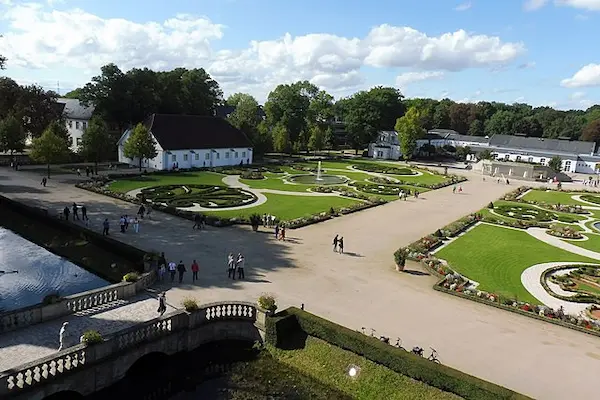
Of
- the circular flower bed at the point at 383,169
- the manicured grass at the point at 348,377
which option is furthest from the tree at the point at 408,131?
the manicured grass at the point at 348,377

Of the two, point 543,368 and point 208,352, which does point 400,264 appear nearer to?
point 543,368

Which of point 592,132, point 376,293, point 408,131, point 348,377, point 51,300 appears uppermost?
point 592,132

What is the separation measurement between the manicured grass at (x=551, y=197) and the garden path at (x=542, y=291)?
30.6m

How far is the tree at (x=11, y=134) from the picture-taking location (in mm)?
64188

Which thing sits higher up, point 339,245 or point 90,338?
point 90,338

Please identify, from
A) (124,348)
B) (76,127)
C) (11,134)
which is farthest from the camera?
(76,127)

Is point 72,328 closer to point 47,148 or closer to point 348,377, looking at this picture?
point 348,377

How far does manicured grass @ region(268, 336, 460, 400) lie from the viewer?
17.0 meters

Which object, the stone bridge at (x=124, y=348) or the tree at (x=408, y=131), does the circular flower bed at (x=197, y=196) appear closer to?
the stone bridge at (x=124, y=348)

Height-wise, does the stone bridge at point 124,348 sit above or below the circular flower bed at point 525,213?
below

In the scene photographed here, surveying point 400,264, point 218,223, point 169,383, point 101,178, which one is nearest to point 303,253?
point 400,264

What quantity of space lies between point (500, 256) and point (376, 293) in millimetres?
13507

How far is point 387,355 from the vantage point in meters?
17.7

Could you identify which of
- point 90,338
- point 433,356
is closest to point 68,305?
point 90,338
